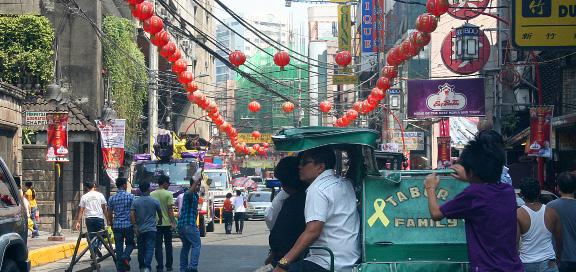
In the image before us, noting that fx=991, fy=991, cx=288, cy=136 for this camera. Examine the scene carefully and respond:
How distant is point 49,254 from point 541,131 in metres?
12.1

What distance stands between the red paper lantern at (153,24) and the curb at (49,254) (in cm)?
541

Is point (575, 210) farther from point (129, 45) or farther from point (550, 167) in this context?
point (129, 45)

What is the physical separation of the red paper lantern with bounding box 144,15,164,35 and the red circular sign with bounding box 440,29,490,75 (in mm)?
12261

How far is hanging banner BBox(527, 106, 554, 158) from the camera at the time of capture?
2416 centimetres

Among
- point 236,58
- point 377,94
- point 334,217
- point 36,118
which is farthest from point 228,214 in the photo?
point 334,217

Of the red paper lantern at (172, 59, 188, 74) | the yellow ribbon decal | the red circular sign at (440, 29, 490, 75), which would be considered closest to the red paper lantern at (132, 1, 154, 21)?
the red paper lantern at (172, 59, 188, 74)

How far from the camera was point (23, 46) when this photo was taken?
102 feet

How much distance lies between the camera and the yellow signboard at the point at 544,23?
17.4 metres

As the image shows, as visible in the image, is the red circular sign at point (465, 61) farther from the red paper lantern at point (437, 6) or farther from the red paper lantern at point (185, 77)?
the red paper lantern at point (437, 6)

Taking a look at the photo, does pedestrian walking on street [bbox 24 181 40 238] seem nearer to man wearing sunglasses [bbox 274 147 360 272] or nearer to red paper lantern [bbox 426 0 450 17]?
red paper lantern [bbox 426 0 450 17]

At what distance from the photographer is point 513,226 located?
6895 mm

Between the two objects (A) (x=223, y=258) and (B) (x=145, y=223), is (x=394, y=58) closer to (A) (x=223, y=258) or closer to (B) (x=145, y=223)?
(A) (x=223, y=258)

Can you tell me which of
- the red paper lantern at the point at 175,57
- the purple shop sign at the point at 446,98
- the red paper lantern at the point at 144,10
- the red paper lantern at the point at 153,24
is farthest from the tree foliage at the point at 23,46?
the purple shop sign at the point at 446,98

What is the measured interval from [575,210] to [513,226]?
317 cm
